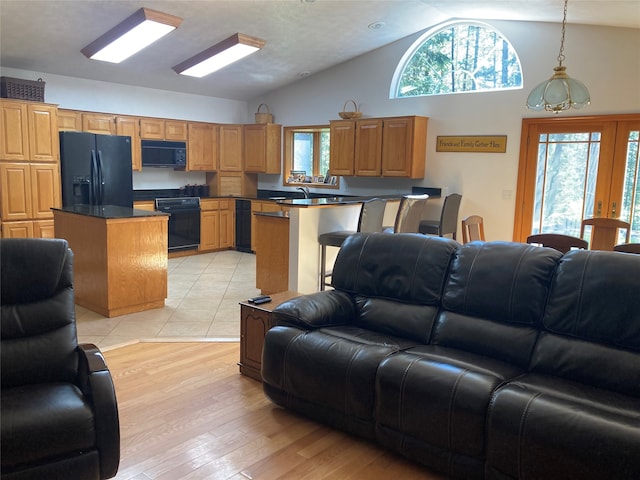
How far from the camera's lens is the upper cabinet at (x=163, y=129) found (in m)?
6.93

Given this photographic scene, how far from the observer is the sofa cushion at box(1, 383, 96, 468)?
1.78 metres

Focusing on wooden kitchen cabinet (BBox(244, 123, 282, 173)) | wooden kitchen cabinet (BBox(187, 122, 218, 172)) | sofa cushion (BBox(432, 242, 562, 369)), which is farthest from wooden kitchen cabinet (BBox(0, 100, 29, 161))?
sofa cushion (BBox(432, 242, 562, 369))

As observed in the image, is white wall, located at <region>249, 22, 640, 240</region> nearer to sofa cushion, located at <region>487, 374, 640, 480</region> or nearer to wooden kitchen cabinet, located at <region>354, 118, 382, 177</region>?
wooden kitchen cabinet, located at <region>354, 118, 382, 177</region>

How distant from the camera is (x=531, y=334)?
2.44 m

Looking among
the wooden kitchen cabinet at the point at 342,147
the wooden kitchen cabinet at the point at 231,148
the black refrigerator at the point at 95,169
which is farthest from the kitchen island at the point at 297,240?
the wooden kitchen cabinet at the point at 231,148

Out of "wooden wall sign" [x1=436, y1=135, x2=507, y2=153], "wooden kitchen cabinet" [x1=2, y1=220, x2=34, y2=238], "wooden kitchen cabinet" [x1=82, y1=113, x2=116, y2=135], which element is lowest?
"wooden kitchen cabinet" [x1=2, y1=220, x2=34, y2=238]

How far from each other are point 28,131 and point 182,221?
90.1 inches

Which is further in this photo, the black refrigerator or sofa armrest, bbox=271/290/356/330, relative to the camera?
the black refrigerator

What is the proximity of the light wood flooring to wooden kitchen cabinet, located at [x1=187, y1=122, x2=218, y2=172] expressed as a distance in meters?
4.67

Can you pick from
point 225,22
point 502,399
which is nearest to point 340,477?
point 502,399

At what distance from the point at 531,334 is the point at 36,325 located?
2326 millimetres

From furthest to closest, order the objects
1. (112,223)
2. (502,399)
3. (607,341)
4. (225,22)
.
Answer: (225,22) → (112,223) → (607,341) → (502,399)

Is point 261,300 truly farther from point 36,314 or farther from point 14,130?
point 14,130

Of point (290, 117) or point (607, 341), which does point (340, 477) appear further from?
point (290, 117)
